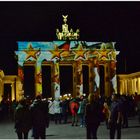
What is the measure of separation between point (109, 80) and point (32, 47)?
402 inches

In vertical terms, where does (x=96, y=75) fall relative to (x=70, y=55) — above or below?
below

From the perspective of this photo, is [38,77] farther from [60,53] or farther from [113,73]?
[113,73]

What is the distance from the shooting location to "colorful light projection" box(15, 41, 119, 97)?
6081 cm

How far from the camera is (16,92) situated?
67.4m

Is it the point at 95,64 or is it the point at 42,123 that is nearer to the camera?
the point at 42,123

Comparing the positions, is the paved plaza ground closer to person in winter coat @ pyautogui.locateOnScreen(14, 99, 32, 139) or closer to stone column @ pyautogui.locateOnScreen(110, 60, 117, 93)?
person in winter coat @ pyautogui.locateOnScreen(14, 99, 32, 139)

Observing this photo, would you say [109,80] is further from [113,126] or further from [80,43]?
[113,126]

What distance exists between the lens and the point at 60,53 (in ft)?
200

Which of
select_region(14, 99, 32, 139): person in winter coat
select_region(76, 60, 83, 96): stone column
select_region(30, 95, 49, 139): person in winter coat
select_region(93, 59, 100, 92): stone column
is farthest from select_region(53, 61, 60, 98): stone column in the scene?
select_region(14, 99, 32, 139): person in winter coat

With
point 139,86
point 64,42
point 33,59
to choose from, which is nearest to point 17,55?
point 33,59

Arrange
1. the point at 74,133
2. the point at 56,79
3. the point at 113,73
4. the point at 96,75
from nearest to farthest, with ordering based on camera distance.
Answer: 1. the point at 74,133
2. the point at 113,73
3. the point at 56,79
4. the point at 96,75

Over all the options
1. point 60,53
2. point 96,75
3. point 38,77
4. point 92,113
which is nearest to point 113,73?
point 96,75

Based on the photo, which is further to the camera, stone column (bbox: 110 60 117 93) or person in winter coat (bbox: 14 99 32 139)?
stone column (bbox: 110 60 117 93)

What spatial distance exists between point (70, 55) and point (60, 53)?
122cm
